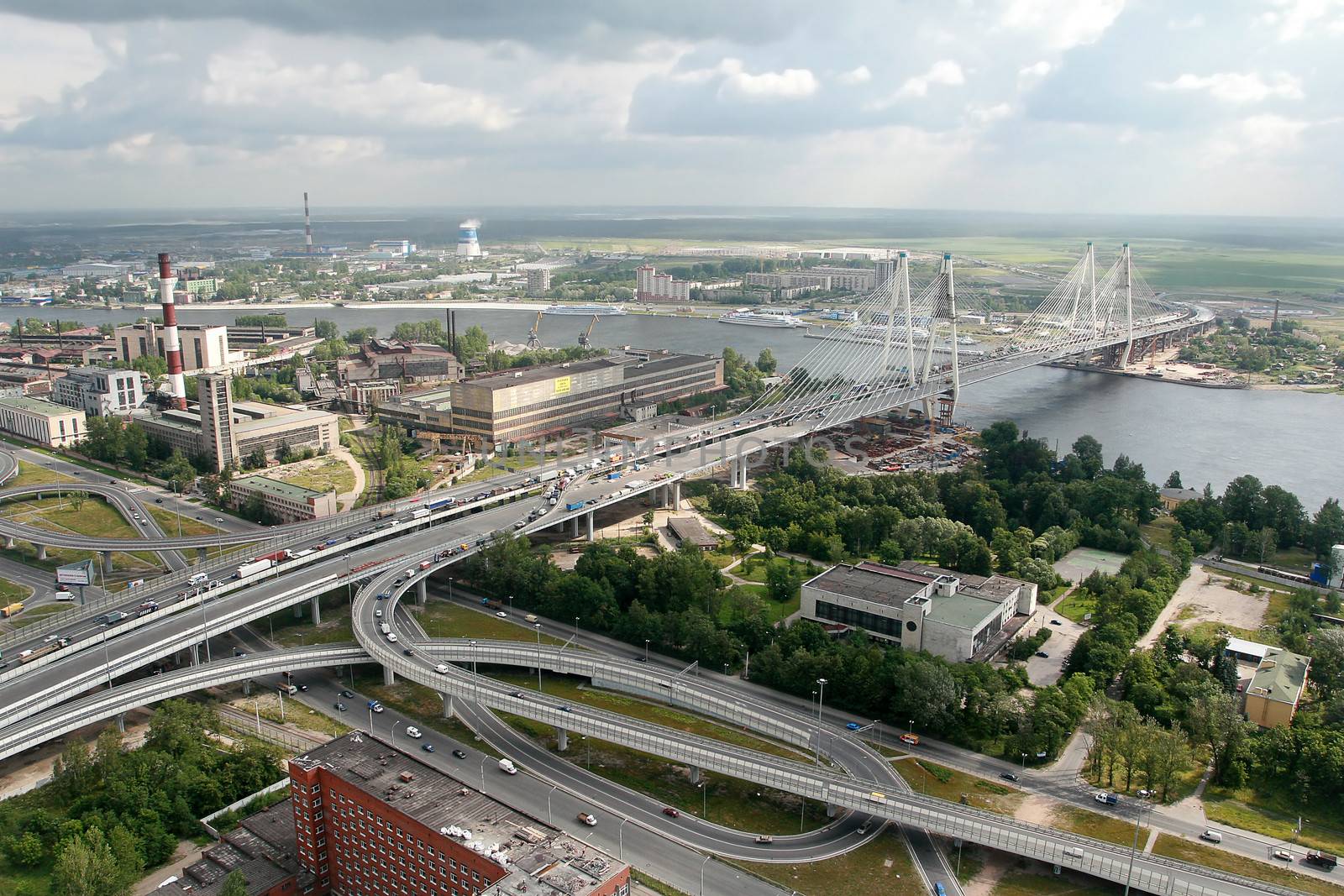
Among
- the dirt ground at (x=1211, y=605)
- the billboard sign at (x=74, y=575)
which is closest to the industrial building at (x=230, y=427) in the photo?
the billboard sign at (x=74, y=575)

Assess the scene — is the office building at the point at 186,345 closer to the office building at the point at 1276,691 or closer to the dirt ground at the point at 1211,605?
the dirt ground at the point at 1211,605

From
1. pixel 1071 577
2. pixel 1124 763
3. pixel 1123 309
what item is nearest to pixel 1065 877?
pixel 1124 763

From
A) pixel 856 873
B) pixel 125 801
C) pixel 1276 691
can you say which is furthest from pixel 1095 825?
pixel 125 801

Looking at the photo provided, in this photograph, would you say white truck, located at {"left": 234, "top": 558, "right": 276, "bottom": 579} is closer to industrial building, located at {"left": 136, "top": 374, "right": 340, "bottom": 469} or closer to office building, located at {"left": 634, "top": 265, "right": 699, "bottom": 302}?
industrial building, located at {"left": 136, "top": 374, "right": 340, "bottom": 469}

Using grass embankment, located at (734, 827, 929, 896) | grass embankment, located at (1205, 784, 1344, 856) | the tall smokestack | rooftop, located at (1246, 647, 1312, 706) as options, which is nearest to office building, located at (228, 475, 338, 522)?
the tall smokestack

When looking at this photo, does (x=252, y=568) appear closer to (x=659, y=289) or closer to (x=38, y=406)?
(x=38, y=406)
